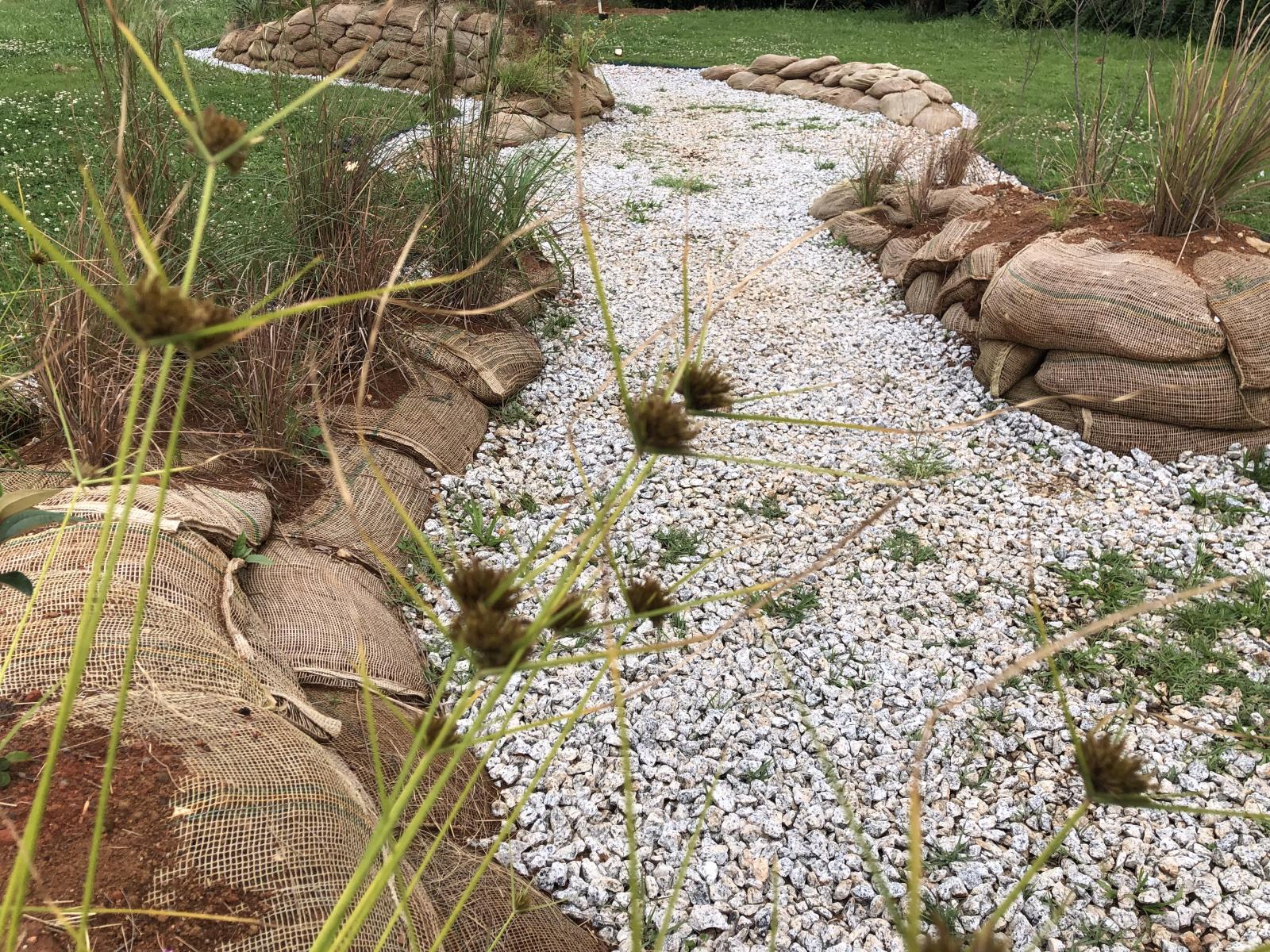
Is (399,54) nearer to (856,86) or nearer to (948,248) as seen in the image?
(856,86)

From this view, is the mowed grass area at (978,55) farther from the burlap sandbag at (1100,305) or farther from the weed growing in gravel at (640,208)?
the weed growing in gravel at (640,208)

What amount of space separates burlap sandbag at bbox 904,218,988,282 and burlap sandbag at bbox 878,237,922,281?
0.90 ft

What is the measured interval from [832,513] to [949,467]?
54cm

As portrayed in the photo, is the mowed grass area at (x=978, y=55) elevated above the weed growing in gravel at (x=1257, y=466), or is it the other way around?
the mowed grass area at (x=978, y=55)

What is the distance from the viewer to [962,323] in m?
3.91

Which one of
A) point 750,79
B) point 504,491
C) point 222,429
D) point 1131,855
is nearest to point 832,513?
point 504,491

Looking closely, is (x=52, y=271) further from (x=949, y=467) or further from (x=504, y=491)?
(x=949, y=467)

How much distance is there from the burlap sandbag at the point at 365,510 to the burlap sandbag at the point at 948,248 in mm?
2708

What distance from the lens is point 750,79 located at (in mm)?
9617

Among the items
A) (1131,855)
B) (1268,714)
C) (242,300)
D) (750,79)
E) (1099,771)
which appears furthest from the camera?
(750,79)

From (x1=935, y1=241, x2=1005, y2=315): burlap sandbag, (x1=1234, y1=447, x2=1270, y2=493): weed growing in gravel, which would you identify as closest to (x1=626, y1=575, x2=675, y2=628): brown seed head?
(x1=1234, y1=447, x2=1270, y2=493): weed growing in gravel

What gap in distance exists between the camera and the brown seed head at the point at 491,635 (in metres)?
0.40

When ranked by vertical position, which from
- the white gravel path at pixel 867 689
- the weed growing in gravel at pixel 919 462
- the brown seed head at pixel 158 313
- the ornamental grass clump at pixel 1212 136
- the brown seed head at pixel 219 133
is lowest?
the white gravel path at pixel 867 689

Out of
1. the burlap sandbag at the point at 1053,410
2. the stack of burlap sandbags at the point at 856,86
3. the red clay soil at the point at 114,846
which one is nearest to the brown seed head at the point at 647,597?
the red clay soil at the point at 114,846
